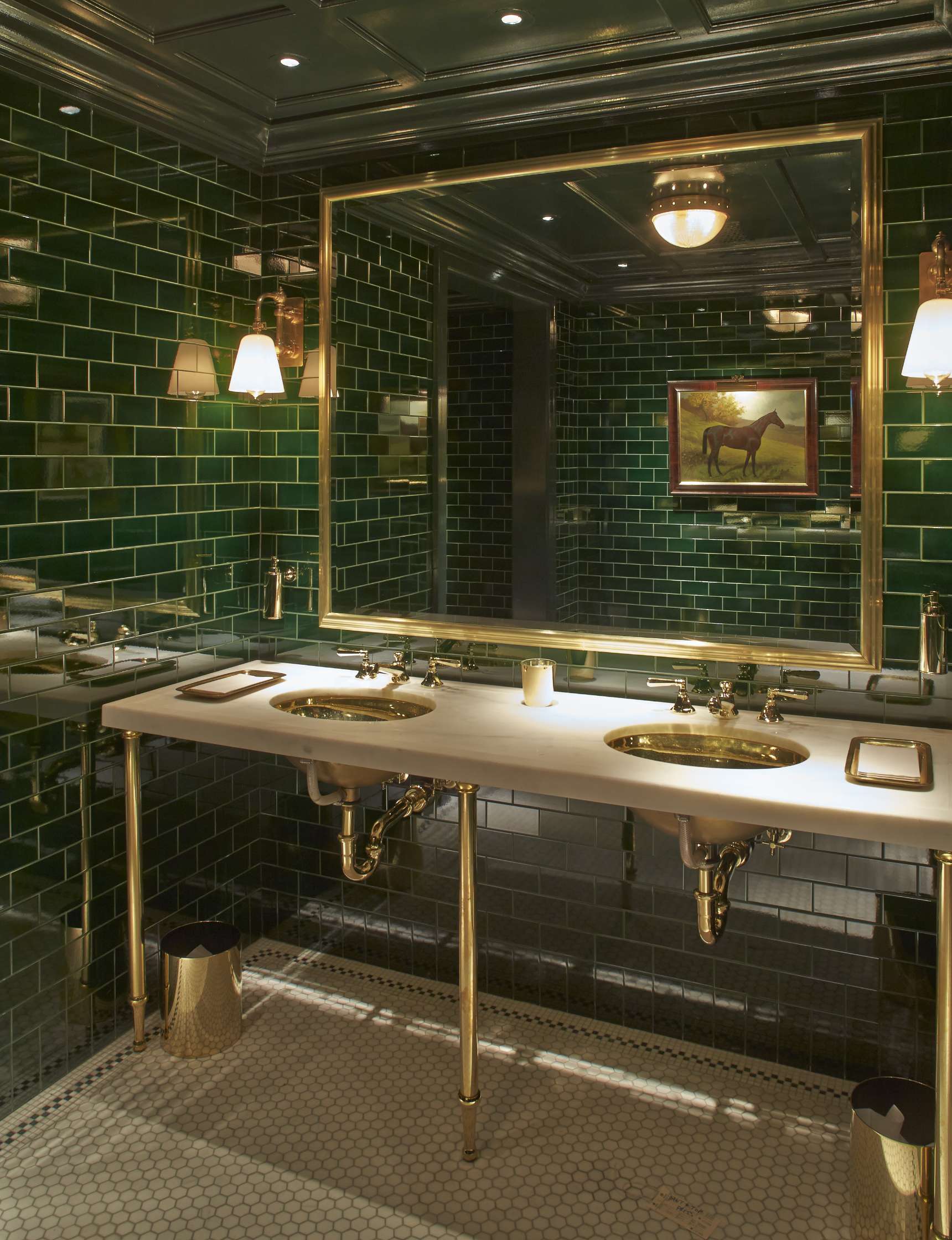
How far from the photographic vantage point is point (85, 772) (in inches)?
107

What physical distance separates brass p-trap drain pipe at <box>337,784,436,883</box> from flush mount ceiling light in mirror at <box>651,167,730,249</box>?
5.13 ft

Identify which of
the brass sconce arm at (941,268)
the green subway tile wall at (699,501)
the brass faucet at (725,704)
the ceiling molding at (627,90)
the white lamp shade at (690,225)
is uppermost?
the ceiling molding at (627,90)

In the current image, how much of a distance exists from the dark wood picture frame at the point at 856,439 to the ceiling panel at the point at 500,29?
953 millimetres

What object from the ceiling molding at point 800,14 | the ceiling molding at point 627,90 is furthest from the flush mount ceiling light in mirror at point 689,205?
the ceiling molding at point 800,14

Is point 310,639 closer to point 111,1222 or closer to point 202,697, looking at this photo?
point 202,697

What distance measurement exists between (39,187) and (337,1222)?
2.49 meters

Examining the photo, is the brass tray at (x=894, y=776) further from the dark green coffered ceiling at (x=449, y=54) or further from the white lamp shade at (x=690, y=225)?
the dark green coffered ceiling at (x=449, y=54)

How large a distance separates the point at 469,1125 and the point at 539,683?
1081 millimetres

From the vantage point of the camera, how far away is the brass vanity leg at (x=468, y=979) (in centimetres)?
233

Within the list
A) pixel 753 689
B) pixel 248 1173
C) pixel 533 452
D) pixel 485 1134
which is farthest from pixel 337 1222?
pixel 533 452

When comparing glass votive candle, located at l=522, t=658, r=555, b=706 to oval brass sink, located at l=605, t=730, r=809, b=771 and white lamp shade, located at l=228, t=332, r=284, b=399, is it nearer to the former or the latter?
oval brass sink, located at l=605, t=730, r=809, b=771

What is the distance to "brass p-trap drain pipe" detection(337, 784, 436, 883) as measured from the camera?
8.58 feet

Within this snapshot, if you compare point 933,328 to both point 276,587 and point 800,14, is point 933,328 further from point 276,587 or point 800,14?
point 276,587

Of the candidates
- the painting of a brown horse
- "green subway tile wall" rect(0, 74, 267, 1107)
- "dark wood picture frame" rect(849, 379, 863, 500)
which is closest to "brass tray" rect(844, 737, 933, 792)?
"dark wood picture frame" rect(849, 379, 863, 500)
